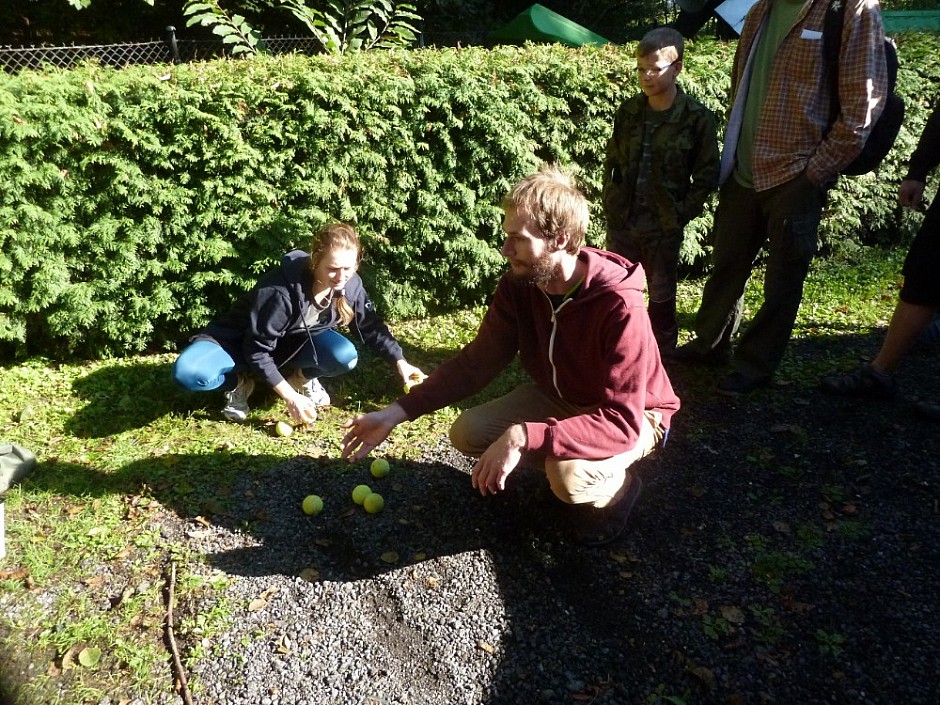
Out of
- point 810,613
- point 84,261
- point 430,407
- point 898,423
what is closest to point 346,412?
point 430,407

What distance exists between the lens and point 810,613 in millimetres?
2938

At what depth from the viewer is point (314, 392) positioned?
4.52 m

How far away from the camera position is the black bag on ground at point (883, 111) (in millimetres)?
3771

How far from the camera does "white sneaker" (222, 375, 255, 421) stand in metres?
4.29

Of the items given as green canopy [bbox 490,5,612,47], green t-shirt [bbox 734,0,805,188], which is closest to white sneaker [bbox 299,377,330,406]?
green t-shirt [bbox 734,0,805,188]

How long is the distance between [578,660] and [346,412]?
2306mm

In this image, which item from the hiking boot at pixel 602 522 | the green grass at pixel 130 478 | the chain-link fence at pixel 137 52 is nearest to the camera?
the green grass at pixel 130 478

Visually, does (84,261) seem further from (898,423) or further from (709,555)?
(898,423)

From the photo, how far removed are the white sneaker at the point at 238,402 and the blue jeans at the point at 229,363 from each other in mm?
39

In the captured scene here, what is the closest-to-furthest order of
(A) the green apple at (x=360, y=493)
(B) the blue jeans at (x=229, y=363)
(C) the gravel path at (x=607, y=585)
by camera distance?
(C) the gravel path at (x=607, y=585) < (A) the green apple at (x=360, y=493) < (B) the blue jeans at (x=229, y=363)

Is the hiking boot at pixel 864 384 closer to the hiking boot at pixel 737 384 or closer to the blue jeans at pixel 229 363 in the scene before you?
the hiking boot at pixel 737 384

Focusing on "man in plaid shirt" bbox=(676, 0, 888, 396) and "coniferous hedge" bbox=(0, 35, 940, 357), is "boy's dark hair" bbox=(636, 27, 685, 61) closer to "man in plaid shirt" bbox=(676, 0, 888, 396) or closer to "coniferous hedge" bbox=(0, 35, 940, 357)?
"man in plaid shirt" bbox=(676, 0, 888, 396)

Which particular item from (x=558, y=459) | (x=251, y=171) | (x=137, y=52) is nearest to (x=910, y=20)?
(x=137, y=52)

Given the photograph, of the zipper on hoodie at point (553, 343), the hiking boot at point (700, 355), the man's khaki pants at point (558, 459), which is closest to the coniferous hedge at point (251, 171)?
the hiking boot at point (700, 355)
